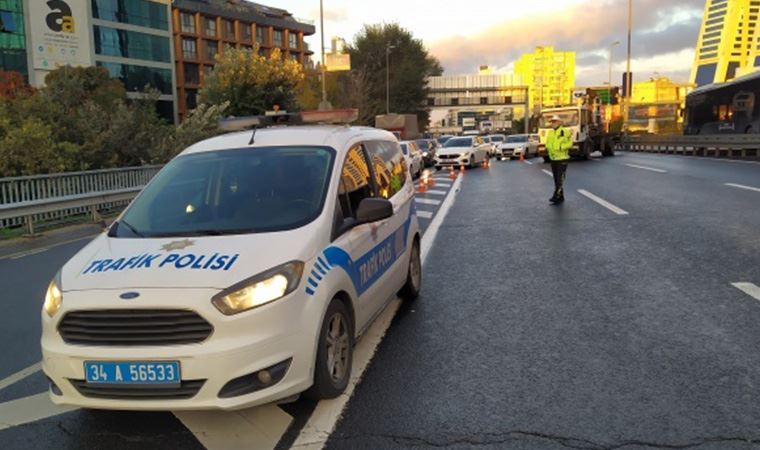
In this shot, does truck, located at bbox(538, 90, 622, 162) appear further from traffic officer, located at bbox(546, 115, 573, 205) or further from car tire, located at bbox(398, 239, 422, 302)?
car tire, located at bbox(398, 239, 422, 302)

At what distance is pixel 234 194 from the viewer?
15.1 feet

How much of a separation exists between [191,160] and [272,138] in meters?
0.66

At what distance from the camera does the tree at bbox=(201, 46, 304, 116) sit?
138ft

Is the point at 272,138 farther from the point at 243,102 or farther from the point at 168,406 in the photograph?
the point at 243,102

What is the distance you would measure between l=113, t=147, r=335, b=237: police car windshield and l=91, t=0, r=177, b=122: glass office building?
5858 centimetres

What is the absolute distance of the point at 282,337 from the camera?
3.48 m

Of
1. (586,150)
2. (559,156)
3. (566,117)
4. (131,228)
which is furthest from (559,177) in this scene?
(586,150)

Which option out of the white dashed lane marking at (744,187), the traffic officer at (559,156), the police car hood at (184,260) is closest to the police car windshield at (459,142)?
the white dashed lane marking at (744,187)

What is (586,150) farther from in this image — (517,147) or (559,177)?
(559,177)

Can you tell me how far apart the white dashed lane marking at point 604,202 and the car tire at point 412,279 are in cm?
663

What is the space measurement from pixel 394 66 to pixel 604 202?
60436 mm

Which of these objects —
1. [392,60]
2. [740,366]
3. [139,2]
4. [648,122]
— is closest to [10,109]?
[740,366]

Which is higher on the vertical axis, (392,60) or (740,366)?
(392,60)

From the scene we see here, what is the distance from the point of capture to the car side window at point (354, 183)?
4574 mm
